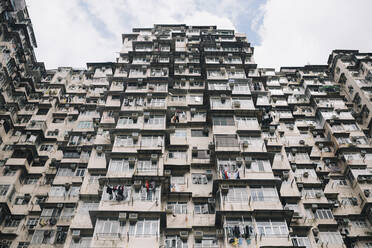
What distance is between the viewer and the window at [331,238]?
26875 millimetres

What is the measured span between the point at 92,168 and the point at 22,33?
2823 cm

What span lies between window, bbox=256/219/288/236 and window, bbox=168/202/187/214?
6081 millimetres

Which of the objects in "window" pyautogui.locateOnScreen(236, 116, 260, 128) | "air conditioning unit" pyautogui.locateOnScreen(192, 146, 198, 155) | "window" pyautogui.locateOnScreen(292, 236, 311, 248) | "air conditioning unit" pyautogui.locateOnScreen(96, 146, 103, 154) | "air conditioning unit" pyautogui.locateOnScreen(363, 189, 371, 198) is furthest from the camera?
"air conditioning unit" pyautogui.locateOnScreen(363, 189, 371, 198)

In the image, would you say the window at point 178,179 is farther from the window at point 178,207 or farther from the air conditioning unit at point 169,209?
the air conditioning unit at point 169,209

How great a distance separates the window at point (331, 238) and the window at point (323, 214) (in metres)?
1.47

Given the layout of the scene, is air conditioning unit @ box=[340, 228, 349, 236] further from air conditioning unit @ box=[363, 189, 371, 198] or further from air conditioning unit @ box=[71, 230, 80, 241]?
air conditioning unit @ box=[71, 230, 80, 241]

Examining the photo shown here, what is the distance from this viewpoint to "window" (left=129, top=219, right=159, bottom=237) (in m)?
20.7

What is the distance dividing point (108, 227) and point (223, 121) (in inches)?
539

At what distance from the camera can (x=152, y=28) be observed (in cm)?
4666

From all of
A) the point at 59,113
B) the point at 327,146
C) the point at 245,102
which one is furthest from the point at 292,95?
the point at 59,113

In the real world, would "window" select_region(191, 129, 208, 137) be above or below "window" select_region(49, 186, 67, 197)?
above

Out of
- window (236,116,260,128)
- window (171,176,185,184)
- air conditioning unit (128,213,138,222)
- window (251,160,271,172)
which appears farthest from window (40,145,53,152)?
window (251,160,271,172)

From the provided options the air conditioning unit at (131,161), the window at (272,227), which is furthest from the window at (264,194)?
the air conditioning unit at (131,161)

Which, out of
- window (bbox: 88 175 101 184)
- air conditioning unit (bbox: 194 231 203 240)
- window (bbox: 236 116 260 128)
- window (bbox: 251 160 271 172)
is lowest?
air conditioning unit (bbox: 194 231 203 240)
